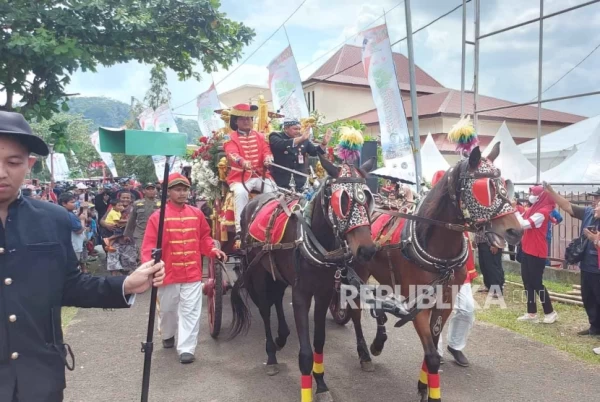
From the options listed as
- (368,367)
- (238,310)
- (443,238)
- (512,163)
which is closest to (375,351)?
(368,367)

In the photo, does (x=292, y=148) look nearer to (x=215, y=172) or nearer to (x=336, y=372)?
(x=215, y=172)

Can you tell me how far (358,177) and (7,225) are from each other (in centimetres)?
249

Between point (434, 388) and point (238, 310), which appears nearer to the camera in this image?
point (434, 388)

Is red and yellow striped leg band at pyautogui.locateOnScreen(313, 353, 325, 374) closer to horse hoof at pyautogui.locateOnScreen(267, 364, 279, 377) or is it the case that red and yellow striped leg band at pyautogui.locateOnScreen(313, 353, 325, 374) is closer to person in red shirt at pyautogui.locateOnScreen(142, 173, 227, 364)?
horse hoof at pyautogui.locateOnScreen(267, 364, 279, 377)

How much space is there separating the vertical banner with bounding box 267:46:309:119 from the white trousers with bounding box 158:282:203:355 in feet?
23.2

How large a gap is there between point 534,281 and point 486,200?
12.1ft

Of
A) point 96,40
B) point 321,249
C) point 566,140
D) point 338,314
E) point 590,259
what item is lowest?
point 338,314

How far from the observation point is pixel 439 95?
26328 millimetres

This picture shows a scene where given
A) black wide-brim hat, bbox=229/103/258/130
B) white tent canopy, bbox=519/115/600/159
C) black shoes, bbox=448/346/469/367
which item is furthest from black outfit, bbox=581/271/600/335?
white tent canopy, bbox=519/115/600/159

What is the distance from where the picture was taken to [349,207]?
366cm

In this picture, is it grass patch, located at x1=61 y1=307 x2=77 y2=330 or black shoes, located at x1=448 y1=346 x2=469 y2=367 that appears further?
grass patch, located at x1=61 y1=307 x2=77 y2=330

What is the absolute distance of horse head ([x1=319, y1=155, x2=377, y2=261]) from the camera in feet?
11.8

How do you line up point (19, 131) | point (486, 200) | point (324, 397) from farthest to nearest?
point (324, 397) < point (486, 200) < point (19, 131)

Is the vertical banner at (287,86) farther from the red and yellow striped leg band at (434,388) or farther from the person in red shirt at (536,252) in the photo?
the red and yellow striped leg band at (434,388)
